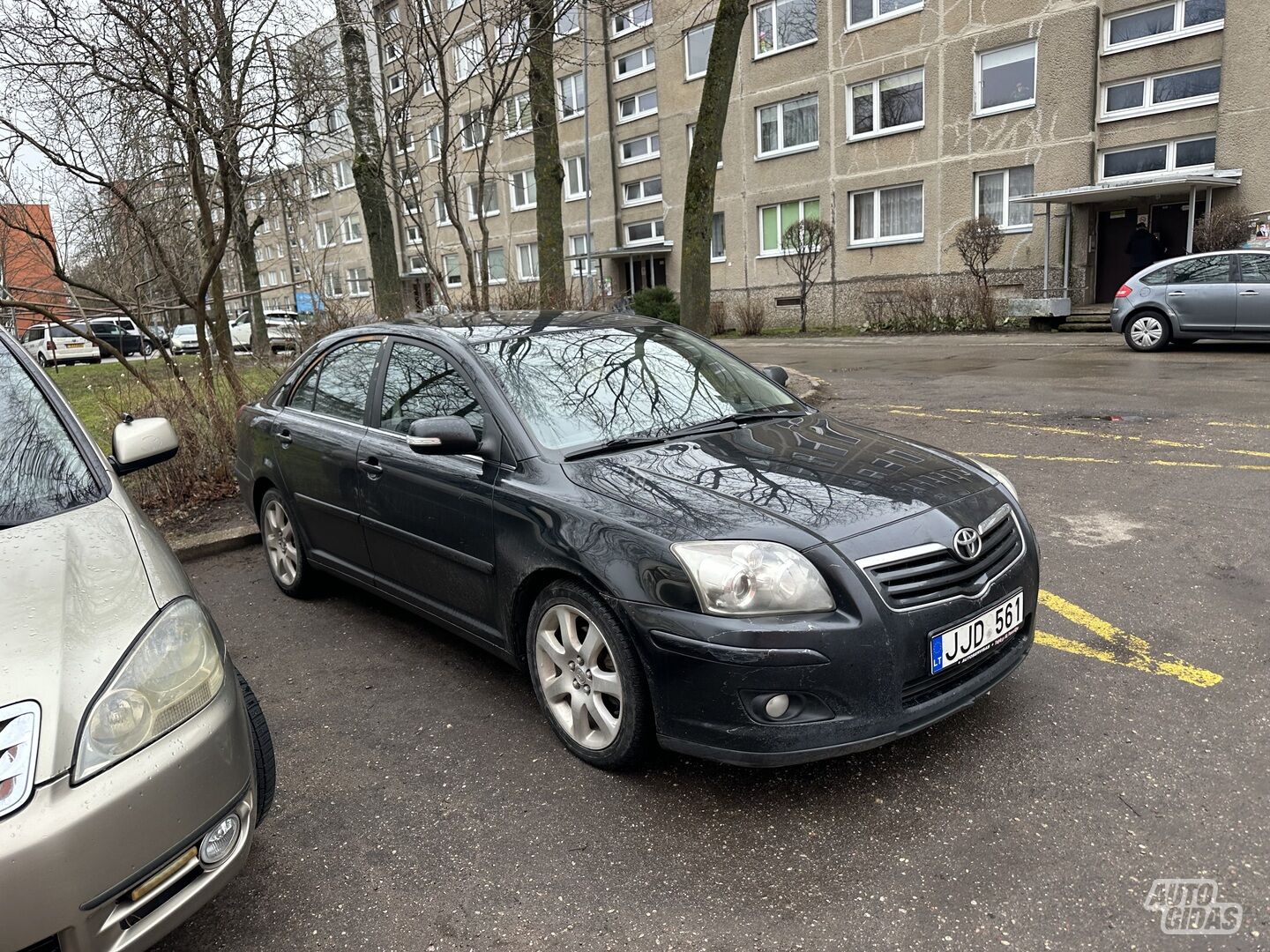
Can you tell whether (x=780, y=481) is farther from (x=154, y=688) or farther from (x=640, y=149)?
(x=640, y=149)

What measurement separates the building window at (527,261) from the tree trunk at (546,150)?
938 inches

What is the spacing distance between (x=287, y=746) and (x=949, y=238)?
23789mm

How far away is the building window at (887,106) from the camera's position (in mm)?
24000

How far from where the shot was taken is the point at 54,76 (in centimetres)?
713

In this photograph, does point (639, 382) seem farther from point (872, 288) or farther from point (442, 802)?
point (872, 288)

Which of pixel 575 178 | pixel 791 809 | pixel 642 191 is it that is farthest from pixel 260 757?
pixel 575 178

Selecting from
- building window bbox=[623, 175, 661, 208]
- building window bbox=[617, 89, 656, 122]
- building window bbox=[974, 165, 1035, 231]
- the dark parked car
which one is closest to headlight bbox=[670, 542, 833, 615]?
the dark parked car

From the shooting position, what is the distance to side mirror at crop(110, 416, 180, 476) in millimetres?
3111

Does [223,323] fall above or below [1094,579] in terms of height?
above

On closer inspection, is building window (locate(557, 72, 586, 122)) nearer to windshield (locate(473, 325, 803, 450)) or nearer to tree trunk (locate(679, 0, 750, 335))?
tree trunk (locate(679, 0, 750, 335))

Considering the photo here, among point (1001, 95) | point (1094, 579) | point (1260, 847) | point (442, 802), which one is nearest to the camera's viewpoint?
point (1260, 847)

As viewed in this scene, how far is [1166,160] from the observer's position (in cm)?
2028

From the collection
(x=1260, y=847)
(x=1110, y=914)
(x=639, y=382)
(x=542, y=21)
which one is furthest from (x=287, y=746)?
(x=542, y=21)

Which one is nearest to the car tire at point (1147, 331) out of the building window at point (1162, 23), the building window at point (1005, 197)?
the building window at point (1005, 197)
